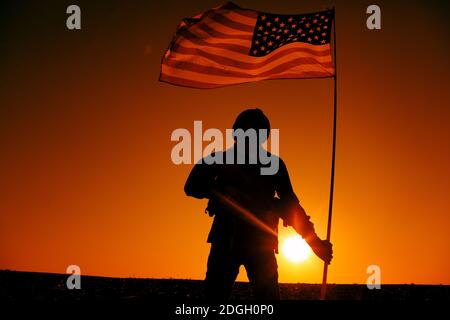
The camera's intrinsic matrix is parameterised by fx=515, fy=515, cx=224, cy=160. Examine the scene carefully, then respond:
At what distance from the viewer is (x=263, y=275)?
4.48 m

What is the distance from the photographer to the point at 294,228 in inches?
187

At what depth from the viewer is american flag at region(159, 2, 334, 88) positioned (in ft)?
27.2

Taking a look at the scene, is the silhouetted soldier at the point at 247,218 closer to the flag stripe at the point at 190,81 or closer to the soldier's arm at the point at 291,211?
the soldier's arm at the point at 291,211

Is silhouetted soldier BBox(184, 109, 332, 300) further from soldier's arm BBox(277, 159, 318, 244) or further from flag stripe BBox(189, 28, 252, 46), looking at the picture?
flag stripe BBox(189, 28, 252, 46)

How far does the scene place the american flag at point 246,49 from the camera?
8289 millimetres

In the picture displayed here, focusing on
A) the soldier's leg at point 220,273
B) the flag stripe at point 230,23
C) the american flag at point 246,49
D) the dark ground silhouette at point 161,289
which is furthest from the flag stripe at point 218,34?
the dark ground silhouette at point 161,289

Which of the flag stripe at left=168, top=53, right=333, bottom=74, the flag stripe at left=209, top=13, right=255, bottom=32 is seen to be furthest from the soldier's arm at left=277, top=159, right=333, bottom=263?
the flag stripe at left=209, top=13, right=255, bottom=32

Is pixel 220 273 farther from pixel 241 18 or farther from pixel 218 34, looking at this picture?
pixel 241 18

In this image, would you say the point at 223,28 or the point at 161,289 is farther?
the point at 161,289

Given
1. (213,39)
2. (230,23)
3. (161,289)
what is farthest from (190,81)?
(161,289)

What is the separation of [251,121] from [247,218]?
88 centimetres

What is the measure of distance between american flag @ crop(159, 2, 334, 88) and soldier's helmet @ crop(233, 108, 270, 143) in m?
3.58

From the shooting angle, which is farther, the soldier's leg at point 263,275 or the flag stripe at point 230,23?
the flag stripe at point 230,23
